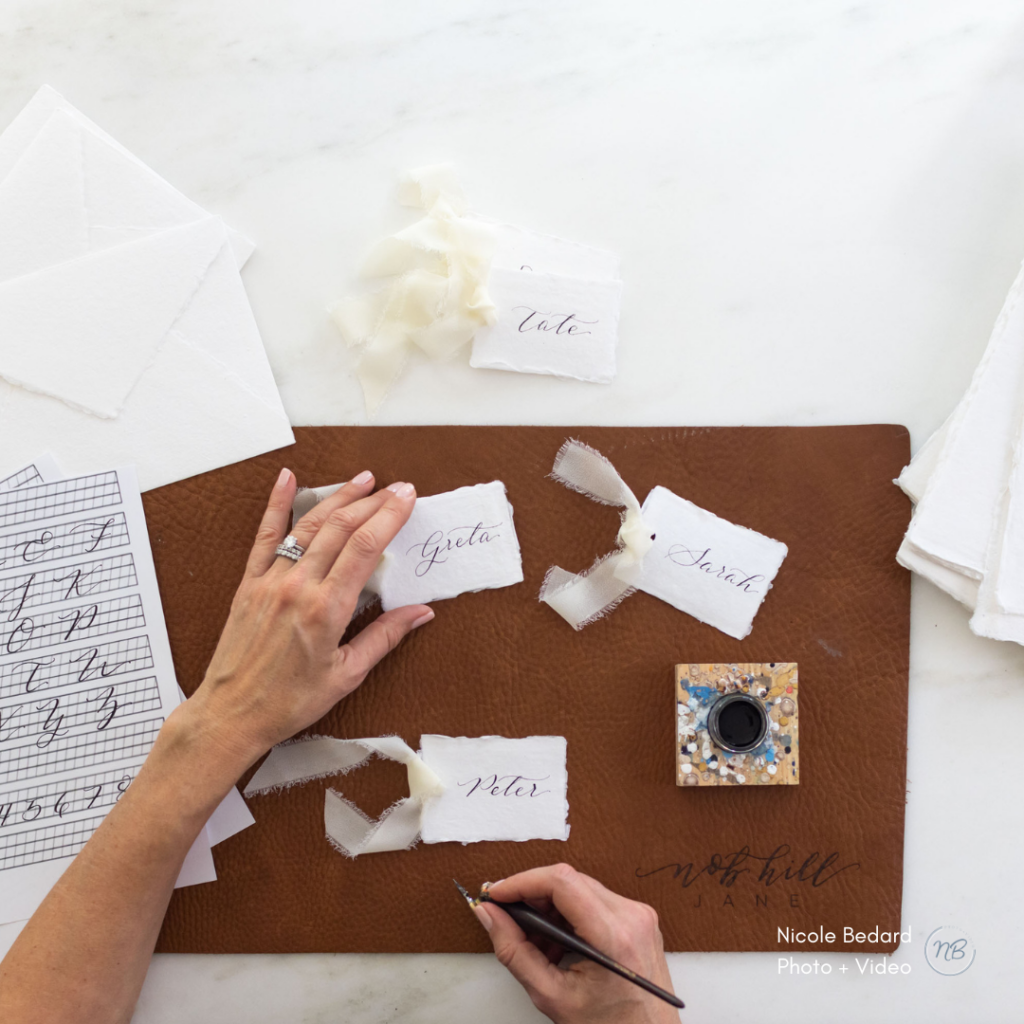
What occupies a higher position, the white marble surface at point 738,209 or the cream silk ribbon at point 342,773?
the white marble surface at point 738,209

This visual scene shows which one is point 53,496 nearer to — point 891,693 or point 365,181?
point 365,181

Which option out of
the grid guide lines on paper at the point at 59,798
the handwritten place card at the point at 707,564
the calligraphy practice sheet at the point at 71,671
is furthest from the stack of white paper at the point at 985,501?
the grid guide lines on paper at the point at 59,798

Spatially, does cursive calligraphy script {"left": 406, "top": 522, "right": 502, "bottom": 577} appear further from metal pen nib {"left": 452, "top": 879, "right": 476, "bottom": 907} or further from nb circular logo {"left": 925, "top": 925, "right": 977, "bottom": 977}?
nb circular logo {"left": 925, "top": 925, "right": 977, "bottom": 977}

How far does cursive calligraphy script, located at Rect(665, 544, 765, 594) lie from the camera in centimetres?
88

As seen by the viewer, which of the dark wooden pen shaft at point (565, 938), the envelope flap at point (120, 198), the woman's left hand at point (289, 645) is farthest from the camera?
the envelope flap at point (120, 198)

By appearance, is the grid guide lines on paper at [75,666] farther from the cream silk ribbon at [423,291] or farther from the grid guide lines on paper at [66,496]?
the cream silk ribbon at [423,291]

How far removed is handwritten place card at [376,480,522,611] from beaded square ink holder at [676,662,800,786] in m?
0.24

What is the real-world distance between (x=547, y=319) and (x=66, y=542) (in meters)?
0.63

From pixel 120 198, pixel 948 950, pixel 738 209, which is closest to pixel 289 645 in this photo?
pixel 120 198

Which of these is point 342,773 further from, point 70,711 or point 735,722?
point 735,722

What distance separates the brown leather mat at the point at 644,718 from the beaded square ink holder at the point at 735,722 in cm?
5

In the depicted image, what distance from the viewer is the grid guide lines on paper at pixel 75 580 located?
0.90 metres

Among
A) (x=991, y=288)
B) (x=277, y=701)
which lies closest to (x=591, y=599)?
(x=277, y=701)

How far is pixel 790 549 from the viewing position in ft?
2.92
